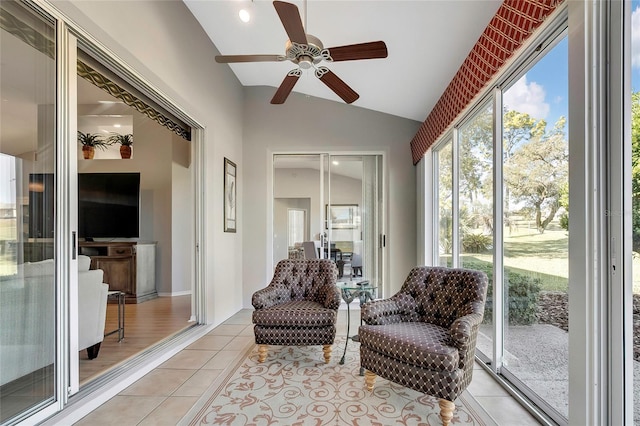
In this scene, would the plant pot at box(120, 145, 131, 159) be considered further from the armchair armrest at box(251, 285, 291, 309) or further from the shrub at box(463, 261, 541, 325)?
the shrub at box(463, 261, 541, 325)

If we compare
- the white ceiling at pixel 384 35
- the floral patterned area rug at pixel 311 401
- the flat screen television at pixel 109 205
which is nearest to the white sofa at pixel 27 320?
the floral patterned area rug at pixel 311 401

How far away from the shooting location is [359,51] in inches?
88.8

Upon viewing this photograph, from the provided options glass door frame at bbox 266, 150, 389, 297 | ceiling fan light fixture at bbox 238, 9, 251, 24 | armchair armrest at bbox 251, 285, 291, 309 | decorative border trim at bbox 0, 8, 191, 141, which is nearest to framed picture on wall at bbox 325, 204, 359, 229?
glass door frame at bbox 266, 150, 389, 297

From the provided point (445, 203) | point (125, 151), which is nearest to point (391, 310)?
point (445, 203)

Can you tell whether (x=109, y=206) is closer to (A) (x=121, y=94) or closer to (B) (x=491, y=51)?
(A) (x=121, y=94)

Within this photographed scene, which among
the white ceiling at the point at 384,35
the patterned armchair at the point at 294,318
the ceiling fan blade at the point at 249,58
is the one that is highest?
the white ceiling at the point at 384,35

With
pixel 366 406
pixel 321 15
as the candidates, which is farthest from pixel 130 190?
pixel 366 406

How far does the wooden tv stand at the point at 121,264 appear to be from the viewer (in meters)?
4.97

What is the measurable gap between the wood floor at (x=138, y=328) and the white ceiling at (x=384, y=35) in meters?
3.43

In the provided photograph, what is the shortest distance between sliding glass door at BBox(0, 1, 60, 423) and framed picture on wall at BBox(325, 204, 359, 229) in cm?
370

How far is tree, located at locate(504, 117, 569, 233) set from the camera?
5.92 feet

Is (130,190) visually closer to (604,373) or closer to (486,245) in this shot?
(486,245)

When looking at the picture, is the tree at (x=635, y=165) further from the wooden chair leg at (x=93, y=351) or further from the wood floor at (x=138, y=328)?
the wooden chair leg at (x=93, y=351)

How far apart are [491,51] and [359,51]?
94cm
